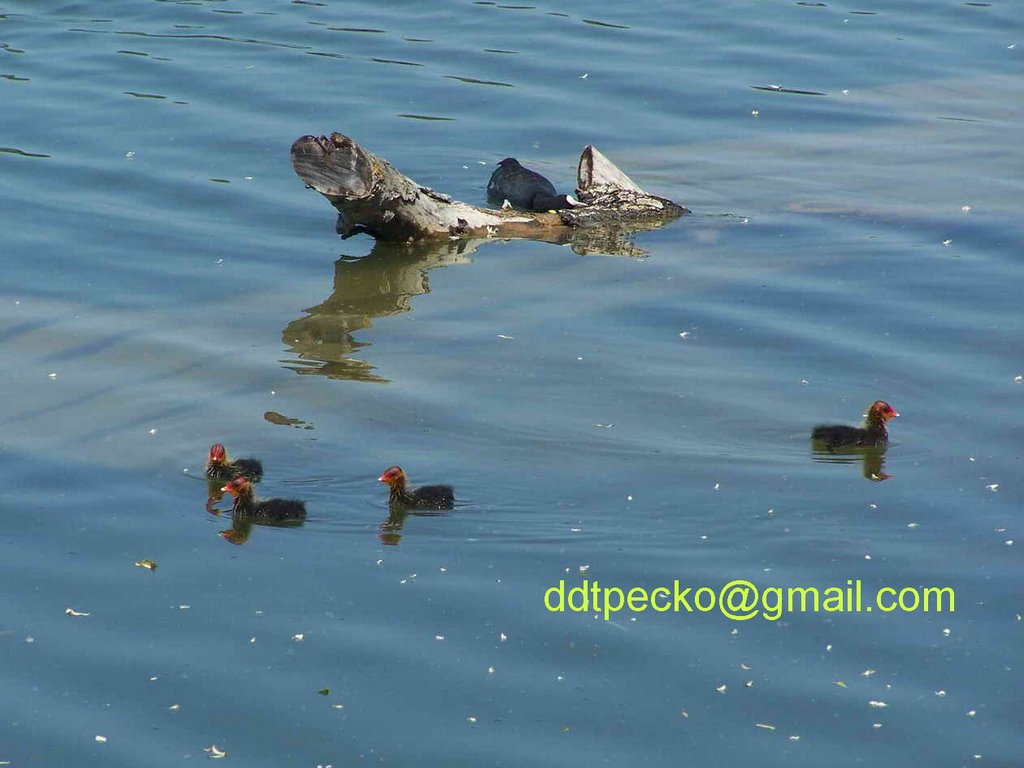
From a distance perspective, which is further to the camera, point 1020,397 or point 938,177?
point 938,177

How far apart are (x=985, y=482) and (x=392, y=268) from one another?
597 cm

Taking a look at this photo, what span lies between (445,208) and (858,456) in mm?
5332

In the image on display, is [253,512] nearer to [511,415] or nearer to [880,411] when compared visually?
[511,415]

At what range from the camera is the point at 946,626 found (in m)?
8.24

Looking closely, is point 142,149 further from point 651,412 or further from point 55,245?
point 651,412

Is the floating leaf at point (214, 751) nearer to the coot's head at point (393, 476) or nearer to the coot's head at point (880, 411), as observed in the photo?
the coot's head at point (393, 476)

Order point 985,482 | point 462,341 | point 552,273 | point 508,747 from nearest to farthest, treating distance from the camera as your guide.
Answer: point 508,747 < point 985,482 < point 462,341 < point 552,273

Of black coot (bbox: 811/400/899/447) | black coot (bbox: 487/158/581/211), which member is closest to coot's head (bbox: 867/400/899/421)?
black coot (bbox: 811/400/899/447)

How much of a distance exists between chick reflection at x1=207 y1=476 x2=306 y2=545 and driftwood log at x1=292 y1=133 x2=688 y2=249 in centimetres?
421

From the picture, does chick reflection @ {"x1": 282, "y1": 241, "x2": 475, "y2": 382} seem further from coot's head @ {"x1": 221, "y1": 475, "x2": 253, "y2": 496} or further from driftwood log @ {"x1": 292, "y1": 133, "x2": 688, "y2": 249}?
coot's head @ {"x1": 221, "y1": 475, "x2": 253, "y2": 496}

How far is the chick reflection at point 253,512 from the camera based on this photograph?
30.5ft

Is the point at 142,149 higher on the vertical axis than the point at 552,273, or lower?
higher

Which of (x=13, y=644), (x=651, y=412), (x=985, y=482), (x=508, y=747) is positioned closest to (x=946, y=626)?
(x=985, y=482)

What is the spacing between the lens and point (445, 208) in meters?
14.2
